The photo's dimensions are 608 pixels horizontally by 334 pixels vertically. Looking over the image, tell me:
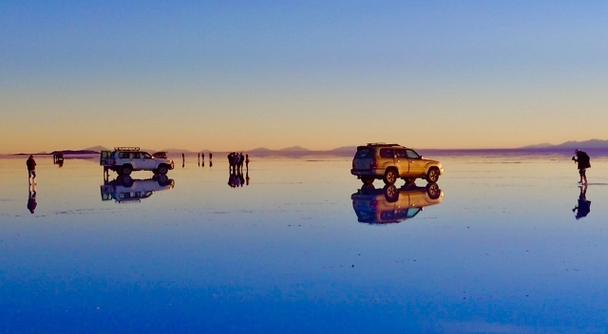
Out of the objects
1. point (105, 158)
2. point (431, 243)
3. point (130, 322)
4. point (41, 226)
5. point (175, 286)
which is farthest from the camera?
point (105, 158)

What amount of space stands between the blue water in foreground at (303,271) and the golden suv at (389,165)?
37.6 ft

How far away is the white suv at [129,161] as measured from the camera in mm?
45425

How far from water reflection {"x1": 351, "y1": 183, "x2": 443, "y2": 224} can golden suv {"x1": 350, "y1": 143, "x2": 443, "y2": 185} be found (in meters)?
0.67

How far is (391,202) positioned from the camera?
24.8 meters

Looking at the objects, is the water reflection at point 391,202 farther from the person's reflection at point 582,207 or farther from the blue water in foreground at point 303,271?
the person's reflection at point 582,207

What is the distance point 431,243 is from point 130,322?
7.63 m

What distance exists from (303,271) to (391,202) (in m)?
13.4

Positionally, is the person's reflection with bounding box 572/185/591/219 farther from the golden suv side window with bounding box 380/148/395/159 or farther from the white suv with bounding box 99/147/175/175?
the white suv with bounding box 99/147/175/175

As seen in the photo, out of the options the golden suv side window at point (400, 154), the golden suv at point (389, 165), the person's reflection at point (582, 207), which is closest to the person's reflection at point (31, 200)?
the golden suv at point (389, 165)

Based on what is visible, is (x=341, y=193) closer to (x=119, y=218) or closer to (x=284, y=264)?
(x=119, y=218)

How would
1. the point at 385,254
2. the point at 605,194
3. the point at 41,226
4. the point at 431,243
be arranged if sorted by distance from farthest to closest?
1. the point at 605,194
2. the point at 41,226
3. the point at 431,243
4. the point at 385,254

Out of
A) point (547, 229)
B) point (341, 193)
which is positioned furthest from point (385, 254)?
point (341, 193)

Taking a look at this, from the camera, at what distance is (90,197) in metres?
28.1

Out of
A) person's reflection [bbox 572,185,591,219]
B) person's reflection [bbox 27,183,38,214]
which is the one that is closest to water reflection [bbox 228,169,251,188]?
person's reflection [bbox 27,183,38,214]
